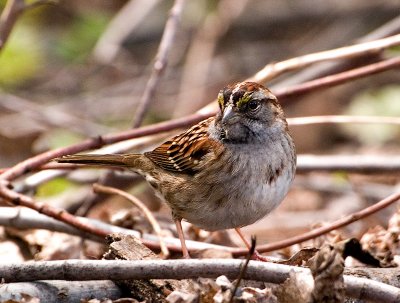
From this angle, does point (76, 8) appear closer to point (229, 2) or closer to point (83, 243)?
point (229, 2)

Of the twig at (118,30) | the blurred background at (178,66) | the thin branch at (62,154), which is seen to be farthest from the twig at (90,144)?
the twig at (118,30)

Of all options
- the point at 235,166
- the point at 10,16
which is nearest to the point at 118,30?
the point at 10,16

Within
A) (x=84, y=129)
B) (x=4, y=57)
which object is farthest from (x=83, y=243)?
(x=4, y=57)

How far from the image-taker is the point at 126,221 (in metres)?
4.80

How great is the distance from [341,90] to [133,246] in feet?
20.1

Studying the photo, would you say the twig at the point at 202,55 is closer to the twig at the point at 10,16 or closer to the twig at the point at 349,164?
the twig at the point at 349,164

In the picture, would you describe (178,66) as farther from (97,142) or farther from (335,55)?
(97,142)

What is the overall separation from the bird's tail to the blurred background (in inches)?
83.3

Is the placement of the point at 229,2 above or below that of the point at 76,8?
below

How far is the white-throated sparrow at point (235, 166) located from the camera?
4.04 meters

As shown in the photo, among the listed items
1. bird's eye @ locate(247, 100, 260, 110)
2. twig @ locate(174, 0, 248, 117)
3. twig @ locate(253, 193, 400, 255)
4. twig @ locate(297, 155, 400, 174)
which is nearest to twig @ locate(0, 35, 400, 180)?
twig @ locate(297, 155, 400, 174)

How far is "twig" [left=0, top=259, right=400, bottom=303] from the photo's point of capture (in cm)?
295

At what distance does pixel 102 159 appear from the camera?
476cm

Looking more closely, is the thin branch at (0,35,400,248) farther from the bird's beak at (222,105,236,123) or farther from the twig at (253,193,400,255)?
the twig at (253,193,400,255)
